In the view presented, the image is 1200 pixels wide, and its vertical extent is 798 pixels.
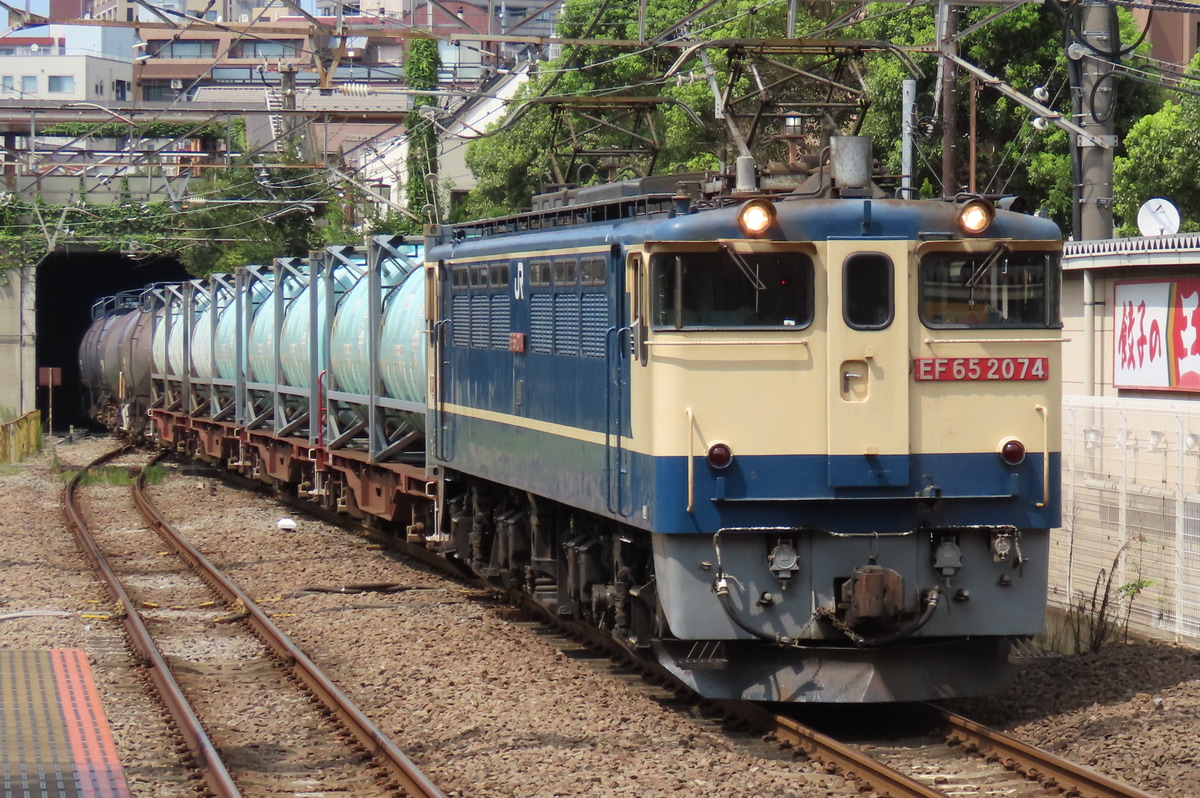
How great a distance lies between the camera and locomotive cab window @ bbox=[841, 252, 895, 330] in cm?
955

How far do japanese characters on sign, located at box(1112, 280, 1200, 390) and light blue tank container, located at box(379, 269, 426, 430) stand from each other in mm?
6669

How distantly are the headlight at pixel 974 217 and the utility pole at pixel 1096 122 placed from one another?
8354 mm

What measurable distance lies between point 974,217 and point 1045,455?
4.76 feet

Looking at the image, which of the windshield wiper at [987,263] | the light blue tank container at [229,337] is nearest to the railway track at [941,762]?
the windshield wiper at [987,263]

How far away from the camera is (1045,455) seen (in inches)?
382

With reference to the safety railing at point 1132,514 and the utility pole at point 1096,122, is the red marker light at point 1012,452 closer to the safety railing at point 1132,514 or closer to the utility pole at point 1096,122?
the safety railing at point 1132,514

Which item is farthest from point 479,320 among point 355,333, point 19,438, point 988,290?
point 19,438

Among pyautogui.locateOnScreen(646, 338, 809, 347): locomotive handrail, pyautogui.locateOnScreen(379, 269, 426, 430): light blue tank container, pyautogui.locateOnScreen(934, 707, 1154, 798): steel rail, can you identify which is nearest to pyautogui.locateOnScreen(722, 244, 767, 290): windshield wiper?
pyautogui.locateOnScreen(646, 338, 809, 347): locomotive handrail

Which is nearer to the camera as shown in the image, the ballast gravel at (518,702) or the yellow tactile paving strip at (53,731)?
the yellow tactile paving strip at (53,731)

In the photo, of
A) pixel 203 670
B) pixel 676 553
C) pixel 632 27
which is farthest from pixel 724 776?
pixel 632 27

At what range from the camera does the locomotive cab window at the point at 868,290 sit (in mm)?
9555

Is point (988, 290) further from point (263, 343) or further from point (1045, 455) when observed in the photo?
point (263, 343)

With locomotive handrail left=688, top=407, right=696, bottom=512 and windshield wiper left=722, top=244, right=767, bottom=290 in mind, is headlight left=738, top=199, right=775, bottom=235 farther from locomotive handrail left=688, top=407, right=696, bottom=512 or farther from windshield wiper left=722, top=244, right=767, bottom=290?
locomotive handrail left=688, top=407, right=696, bottom=512

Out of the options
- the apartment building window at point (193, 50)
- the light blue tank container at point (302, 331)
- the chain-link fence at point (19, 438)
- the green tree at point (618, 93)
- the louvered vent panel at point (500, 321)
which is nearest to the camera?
the louvered vent panel at point (500, 321)
